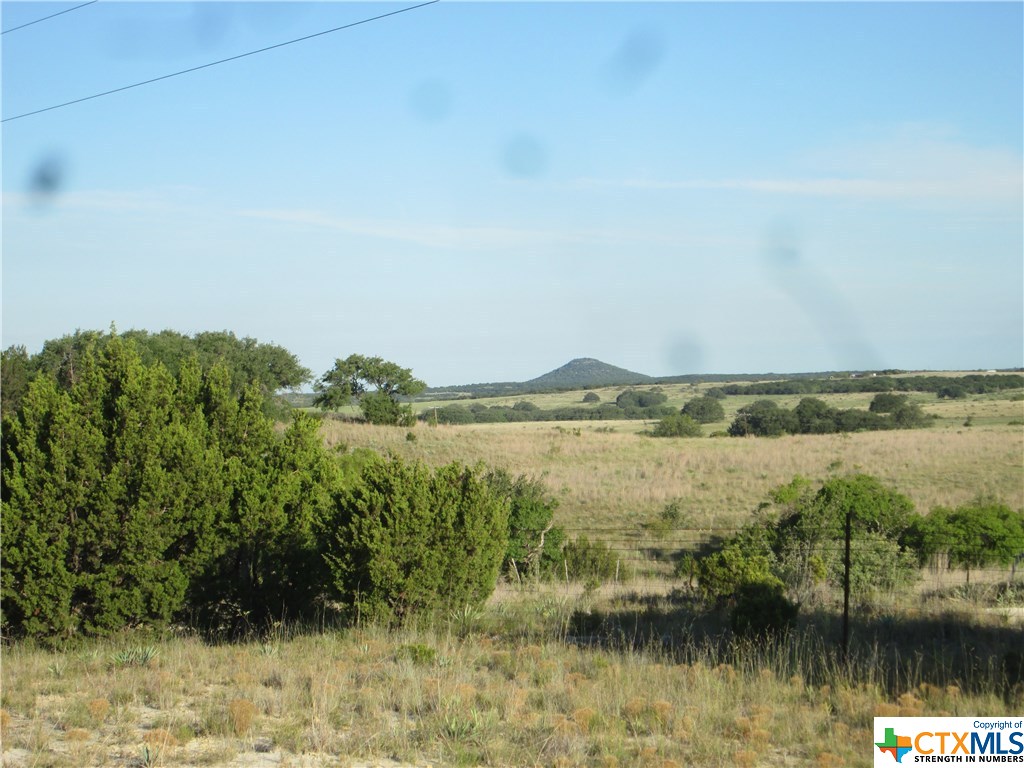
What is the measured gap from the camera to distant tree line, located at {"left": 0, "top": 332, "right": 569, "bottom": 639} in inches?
445

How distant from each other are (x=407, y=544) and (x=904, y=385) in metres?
101

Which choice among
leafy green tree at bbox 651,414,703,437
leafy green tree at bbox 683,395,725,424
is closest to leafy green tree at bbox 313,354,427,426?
leafy green tree at bbox 651,414,703,437

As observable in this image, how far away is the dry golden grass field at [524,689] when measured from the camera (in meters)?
6.84

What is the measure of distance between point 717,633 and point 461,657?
3737 mm

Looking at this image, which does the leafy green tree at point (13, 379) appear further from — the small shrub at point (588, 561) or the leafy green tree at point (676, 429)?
the leafy green tree at point (676, 429)

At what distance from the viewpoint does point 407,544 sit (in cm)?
1177

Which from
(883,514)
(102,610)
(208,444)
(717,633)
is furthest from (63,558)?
(883,514)

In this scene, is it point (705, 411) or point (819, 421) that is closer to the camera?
point (819, 421)

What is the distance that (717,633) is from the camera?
11938 millimetres

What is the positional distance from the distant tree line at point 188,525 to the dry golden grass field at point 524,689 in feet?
1.75

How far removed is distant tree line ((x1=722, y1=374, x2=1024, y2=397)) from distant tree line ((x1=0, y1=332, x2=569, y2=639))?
89136 mm

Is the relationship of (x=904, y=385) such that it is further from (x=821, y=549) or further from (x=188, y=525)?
(x=188, y=525)

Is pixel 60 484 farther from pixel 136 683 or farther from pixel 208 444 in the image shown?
pixel 136 683

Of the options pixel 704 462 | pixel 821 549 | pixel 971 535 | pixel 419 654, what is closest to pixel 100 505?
pixel 419 654
